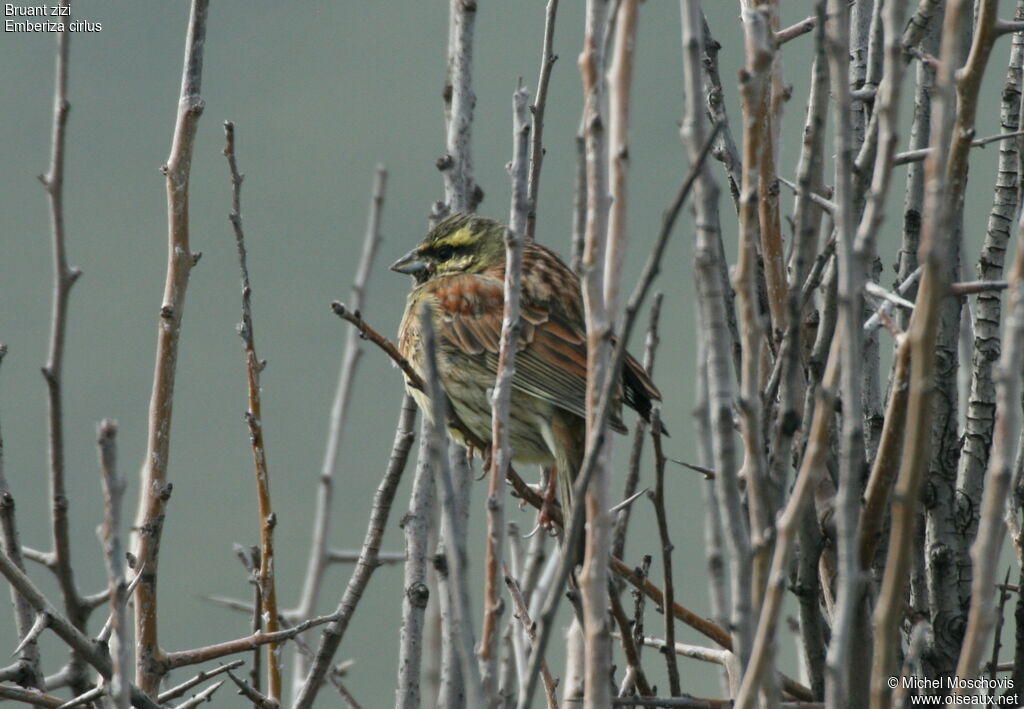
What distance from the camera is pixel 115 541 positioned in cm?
187

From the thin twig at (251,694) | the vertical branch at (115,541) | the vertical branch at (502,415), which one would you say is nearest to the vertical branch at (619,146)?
the vertical branch at (502,415)

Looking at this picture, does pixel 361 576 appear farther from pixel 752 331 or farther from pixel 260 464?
pixel 752 331

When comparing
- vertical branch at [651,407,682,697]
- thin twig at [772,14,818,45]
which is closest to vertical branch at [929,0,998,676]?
thin twig at [772,14,818,45]

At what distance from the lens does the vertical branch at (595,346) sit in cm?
212

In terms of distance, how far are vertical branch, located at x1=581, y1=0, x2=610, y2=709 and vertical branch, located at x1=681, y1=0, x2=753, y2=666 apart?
0.15m

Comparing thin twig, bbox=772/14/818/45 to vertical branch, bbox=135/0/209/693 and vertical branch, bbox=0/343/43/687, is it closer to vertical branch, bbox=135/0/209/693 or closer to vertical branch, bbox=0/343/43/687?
vertical branch, bbox=135/0/209/693

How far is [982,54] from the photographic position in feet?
7.88

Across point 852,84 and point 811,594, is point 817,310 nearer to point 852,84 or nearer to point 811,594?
point 852,84

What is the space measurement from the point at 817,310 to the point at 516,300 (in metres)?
1.25

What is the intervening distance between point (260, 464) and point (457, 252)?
1945mm

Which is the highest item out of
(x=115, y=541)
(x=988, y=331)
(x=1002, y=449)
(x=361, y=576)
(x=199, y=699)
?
(x=988, y=331)

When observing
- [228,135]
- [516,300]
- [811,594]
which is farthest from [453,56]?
[811,594]

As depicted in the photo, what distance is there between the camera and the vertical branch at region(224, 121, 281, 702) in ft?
10.2

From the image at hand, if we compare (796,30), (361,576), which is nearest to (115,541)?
(361,576)
